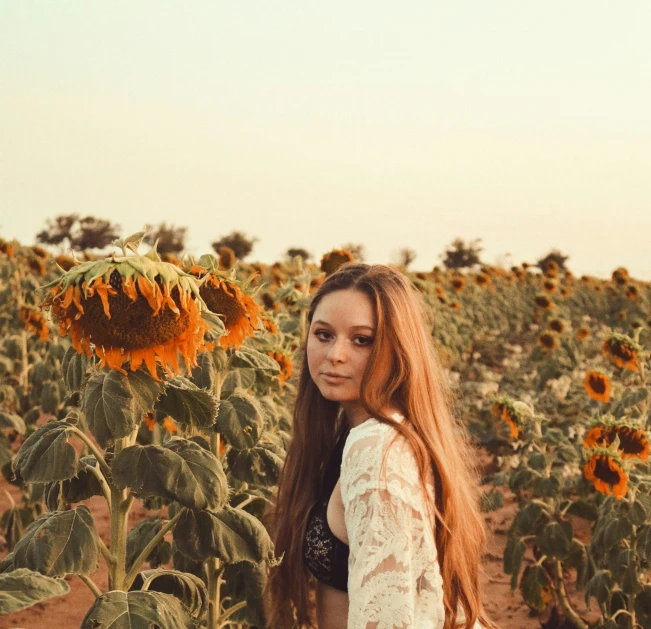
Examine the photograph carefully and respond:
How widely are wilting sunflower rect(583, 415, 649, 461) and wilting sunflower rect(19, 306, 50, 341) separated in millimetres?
4307

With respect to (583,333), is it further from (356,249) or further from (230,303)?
(230,303)

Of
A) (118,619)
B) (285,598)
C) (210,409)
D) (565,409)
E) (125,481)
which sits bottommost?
(565,409)

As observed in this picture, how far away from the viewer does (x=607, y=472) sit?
3479 mm

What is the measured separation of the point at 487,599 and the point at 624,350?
6.02ft

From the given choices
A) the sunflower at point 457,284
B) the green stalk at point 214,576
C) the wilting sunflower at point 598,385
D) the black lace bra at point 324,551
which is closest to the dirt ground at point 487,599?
the wilting sunflower at point 598,385

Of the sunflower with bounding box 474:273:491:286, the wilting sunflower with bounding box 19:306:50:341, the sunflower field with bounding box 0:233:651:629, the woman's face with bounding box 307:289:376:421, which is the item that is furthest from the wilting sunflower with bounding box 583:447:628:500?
the sunflower with bounding box 474:273:491:286

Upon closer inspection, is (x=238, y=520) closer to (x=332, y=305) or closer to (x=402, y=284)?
(x=332, y=305)

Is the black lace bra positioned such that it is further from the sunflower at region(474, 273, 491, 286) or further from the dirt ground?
the sunflower at region(474, 273, 491, 286)

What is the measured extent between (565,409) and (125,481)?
6165 millimetres

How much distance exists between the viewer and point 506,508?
5.97 metres

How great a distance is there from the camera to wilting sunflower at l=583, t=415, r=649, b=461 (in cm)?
357

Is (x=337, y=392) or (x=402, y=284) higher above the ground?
(x=402, y=284)

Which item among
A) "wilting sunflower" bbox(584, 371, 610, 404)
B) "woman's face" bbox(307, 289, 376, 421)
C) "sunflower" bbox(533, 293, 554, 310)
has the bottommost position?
"wilting sunflower" bbox(584, 371, 610, 404)

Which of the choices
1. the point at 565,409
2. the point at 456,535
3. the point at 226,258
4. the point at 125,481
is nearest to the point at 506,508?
the point at 565,409
